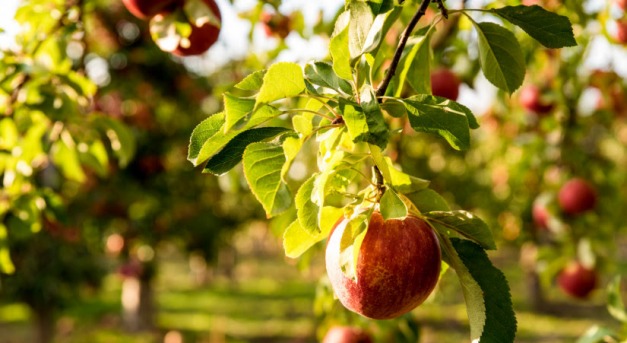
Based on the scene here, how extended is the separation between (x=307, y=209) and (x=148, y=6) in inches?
25.9

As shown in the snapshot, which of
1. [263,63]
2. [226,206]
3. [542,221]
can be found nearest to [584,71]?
[542,221]

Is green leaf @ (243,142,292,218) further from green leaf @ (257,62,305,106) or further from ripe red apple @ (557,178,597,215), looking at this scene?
ripe red apple @ (557,178,597,215)

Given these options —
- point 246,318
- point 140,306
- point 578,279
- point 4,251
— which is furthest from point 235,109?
point 246,318

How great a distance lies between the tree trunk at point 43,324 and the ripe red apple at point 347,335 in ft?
20.4

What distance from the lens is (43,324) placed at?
7023 millimetres

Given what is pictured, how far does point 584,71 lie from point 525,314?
7.73 metres

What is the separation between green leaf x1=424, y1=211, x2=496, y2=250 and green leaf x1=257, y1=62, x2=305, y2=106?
0.26 m

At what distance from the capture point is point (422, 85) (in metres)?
0.99

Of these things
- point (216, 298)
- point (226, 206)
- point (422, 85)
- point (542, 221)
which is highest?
point (422, 85)

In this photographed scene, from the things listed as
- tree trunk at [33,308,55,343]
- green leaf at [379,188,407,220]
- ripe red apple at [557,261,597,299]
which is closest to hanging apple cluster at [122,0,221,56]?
green leaf at [379,188,407,220]

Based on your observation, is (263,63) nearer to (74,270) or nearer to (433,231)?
(433,231)

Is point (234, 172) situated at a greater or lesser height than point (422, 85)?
lesser

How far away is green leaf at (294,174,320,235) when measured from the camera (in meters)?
0.77

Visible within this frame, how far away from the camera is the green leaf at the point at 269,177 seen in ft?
2.50
